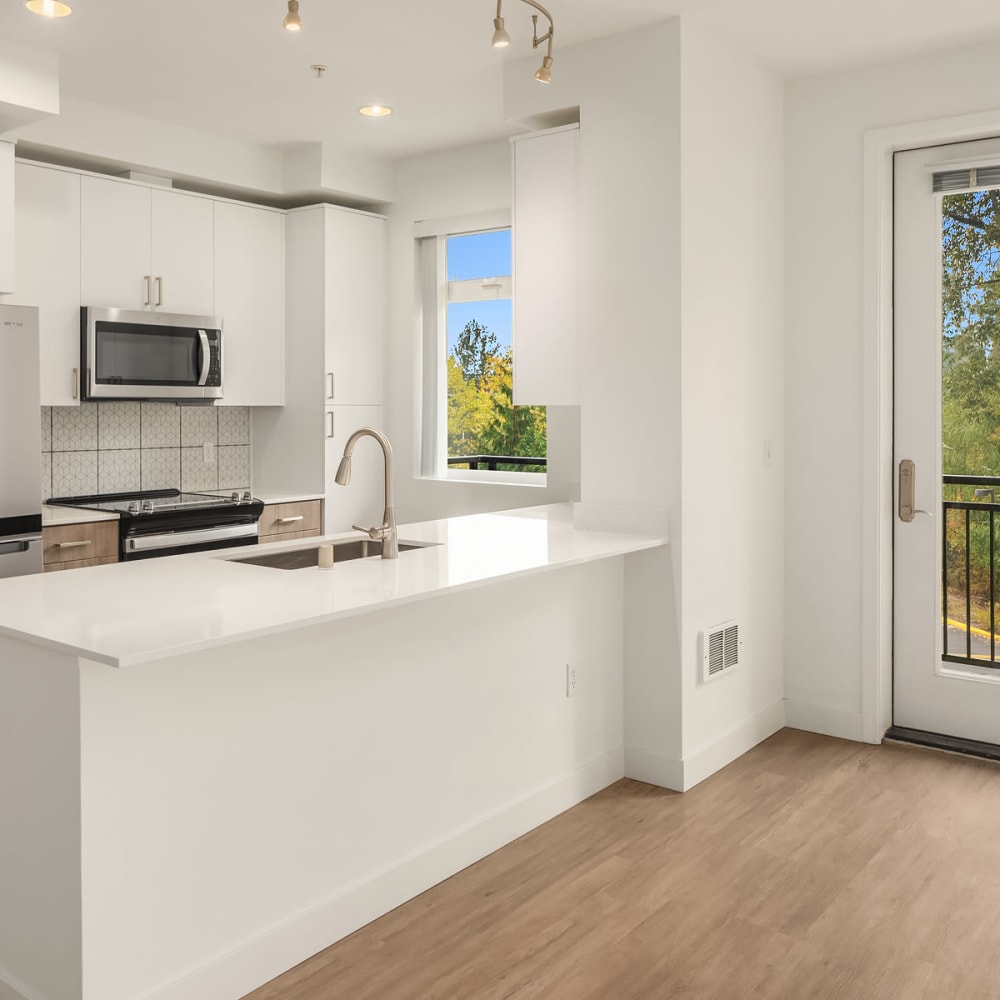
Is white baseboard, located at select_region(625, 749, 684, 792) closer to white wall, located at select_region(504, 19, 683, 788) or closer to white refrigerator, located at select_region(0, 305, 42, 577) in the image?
white wall, located at select_region(504, 19, 683, 788)

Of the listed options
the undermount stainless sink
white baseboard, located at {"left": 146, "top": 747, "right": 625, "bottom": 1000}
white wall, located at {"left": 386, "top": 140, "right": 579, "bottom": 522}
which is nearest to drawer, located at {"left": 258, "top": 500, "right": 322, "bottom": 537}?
white wall, located at {"left": 386, "top": 140, "right": 579, "bottom": 522}

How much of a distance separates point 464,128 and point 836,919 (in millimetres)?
3574

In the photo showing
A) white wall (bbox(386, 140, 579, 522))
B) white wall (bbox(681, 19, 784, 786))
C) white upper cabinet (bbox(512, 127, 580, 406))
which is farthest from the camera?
white wall (bbox(386, 140, 579, 522))

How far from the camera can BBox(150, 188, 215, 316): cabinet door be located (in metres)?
4.46

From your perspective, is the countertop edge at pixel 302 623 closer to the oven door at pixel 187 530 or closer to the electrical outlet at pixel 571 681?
the electrical outlet at pixel 571 681

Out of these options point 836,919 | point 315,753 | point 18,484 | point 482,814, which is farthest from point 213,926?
point 18,484

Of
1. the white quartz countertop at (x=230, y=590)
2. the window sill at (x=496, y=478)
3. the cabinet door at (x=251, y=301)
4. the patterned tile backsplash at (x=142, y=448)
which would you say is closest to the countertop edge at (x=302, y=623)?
the white quartz countertop at (x=230, y=590)

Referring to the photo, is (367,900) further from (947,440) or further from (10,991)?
(947,440)

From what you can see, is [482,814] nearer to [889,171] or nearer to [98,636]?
[98,636]

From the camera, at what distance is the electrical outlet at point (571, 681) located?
10.6 feet

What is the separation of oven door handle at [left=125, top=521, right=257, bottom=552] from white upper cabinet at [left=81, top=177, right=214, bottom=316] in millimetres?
1062

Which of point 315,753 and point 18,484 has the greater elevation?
point 18,484

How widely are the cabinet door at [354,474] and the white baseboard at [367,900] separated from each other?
2.12 m

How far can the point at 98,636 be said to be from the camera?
186 cm
